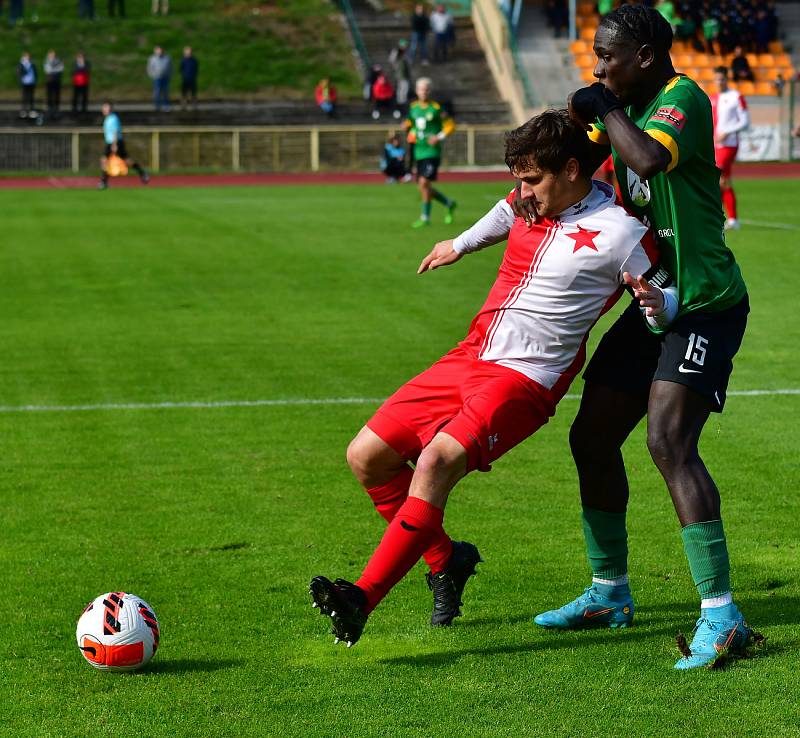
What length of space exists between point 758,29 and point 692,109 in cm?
4513

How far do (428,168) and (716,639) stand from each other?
1938cm

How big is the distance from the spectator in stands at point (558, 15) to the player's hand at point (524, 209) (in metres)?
45.3

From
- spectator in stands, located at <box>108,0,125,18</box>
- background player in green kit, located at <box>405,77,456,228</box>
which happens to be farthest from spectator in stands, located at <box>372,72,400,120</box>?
background player in green kit, located at <box>405,77,456,228</box>

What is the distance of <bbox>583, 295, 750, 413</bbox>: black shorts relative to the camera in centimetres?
468

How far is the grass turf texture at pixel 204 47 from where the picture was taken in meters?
48.5

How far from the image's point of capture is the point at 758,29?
47.2 metres

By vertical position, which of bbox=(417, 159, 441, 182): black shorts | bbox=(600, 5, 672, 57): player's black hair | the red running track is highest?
bbox=(600, 5, 672, 57): player's black hair

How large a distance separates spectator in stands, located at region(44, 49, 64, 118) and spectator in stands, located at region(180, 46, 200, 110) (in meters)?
3.76

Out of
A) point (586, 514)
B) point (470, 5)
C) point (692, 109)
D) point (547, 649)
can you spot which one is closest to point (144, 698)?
point (547, 649)

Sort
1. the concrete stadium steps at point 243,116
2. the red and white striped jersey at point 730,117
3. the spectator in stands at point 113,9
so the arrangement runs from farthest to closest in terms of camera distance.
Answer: the spectator in stands at point 113,9, the concrete stadium steps at point 243,116, the red and white striped jersey at point 730,117

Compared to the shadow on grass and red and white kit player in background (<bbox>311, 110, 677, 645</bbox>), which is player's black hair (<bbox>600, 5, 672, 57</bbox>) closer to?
red and white kit player in background (<bbox>311, 110, 677, 645</bbox>)

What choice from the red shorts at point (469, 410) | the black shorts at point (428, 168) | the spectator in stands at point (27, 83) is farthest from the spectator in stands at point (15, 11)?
the red shorts at point (469, 410)

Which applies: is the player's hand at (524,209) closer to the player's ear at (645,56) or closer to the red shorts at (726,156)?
the player's ear at (645,56)

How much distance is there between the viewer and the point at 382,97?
45062mm
